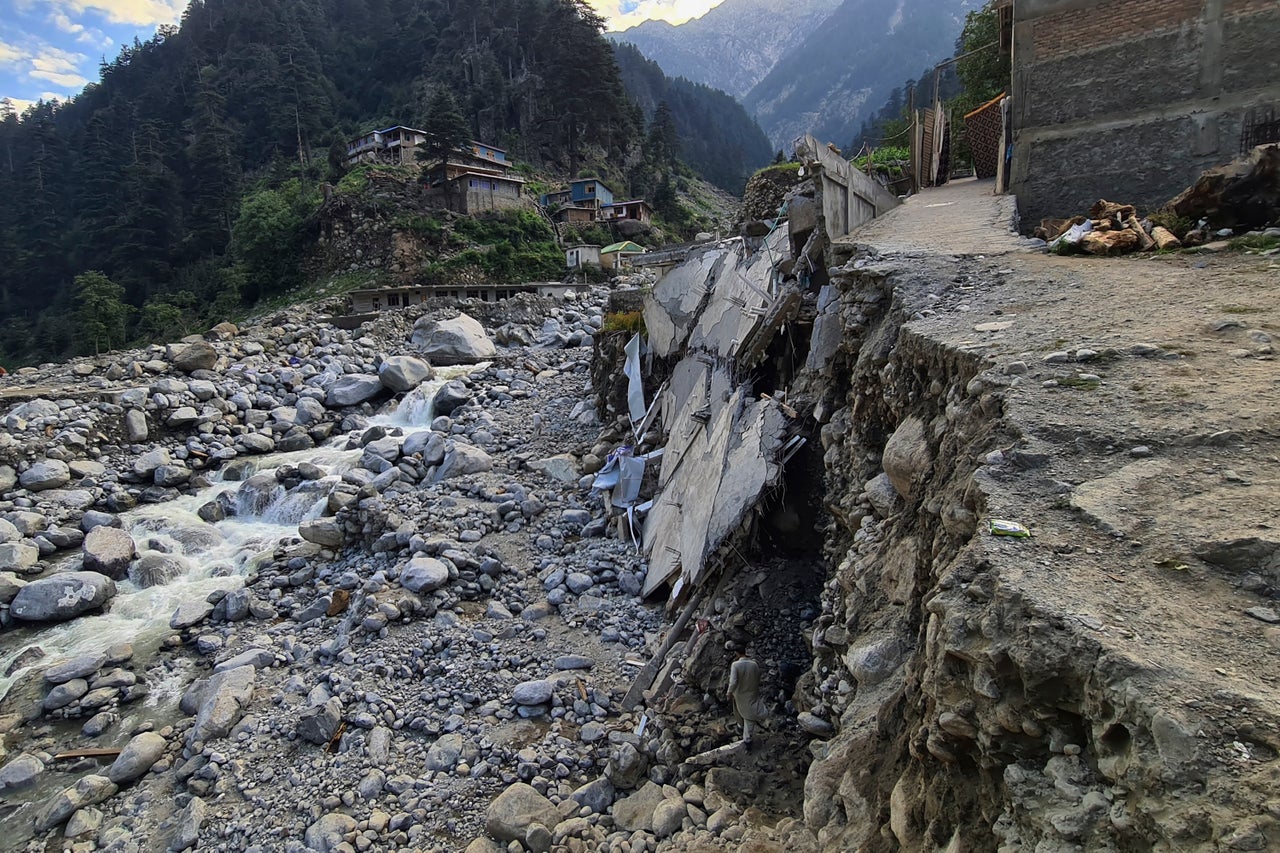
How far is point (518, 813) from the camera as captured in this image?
4.70 meters

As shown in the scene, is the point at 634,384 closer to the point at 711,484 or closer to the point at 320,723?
the point at 711,484

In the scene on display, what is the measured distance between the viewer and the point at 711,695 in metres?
5.40

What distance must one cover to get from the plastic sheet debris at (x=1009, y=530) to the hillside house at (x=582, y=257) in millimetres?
32625

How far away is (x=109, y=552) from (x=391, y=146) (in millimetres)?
38585

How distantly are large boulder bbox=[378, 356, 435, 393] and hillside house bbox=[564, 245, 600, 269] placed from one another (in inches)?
735

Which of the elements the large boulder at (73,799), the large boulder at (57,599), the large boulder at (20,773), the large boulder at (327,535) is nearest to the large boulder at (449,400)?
the large boulder at (327,535)

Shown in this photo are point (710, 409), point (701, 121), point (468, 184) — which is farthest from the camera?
point (701, 121)

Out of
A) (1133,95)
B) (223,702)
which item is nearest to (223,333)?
(223,702)

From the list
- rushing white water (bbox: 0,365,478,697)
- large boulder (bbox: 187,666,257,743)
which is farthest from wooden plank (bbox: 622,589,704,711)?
rushing white water (bbox: 0,365,478,697)

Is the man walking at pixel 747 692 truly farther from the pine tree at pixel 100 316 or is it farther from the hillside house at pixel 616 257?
the hillside house at pixel 616 257

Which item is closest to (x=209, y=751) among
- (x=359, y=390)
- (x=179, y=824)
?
(x=179, y=824)

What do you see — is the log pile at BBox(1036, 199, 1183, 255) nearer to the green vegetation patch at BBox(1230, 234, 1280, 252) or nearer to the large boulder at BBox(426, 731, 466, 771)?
the green vegetation patch at BBox(1230, 234, 1280, 252)

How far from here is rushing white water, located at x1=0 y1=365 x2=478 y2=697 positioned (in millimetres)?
8242

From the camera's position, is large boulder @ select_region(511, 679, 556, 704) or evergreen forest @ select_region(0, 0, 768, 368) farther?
evergreen forest @ select_region(0, 0, 768, 368)
